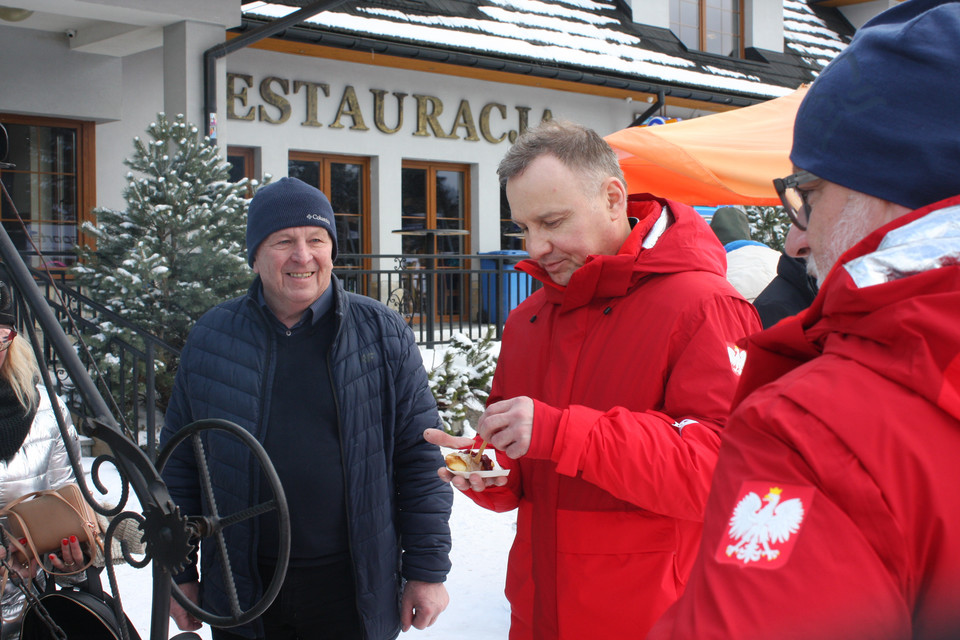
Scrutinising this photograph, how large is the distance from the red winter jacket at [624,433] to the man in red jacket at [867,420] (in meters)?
0.69

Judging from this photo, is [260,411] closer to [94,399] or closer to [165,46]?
[94,399]

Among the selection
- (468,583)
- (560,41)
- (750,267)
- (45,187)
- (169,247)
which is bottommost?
(468,583)

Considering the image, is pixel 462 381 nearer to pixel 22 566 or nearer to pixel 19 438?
pixel 19 438

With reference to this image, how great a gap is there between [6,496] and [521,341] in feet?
6.28

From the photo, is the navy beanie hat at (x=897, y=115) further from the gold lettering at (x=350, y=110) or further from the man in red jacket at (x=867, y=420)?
the gold lettering at (x=350, y=110)

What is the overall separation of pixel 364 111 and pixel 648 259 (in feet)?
33.2

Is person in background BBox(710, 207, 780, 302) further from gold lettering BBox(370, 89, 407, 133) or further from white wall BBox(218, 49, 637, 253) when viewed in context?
gold lettering BBox(370, 89, 407, 133)

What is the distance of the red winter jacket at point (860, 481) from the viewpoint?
0.75m

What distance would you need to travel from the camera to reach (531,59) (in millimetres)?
11578

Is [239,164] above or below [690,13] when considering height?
below

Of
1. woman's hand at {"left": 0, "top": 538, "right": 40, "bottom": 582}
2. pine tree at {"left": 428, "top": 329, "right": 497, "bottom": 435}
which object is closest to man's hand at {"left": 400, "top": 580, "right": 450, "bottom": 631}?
woman's hand at {"left": 0, "top": 538, "right": 40, "bottom": 582}

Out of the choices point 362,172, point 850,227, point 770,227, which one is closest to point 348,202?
point 362,172

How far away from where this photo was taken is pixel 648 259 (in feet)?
6.21

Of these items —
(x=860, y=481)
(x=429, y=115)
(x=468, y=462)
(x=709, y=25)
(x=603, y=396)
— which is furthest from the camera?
(x=709, y=25)
